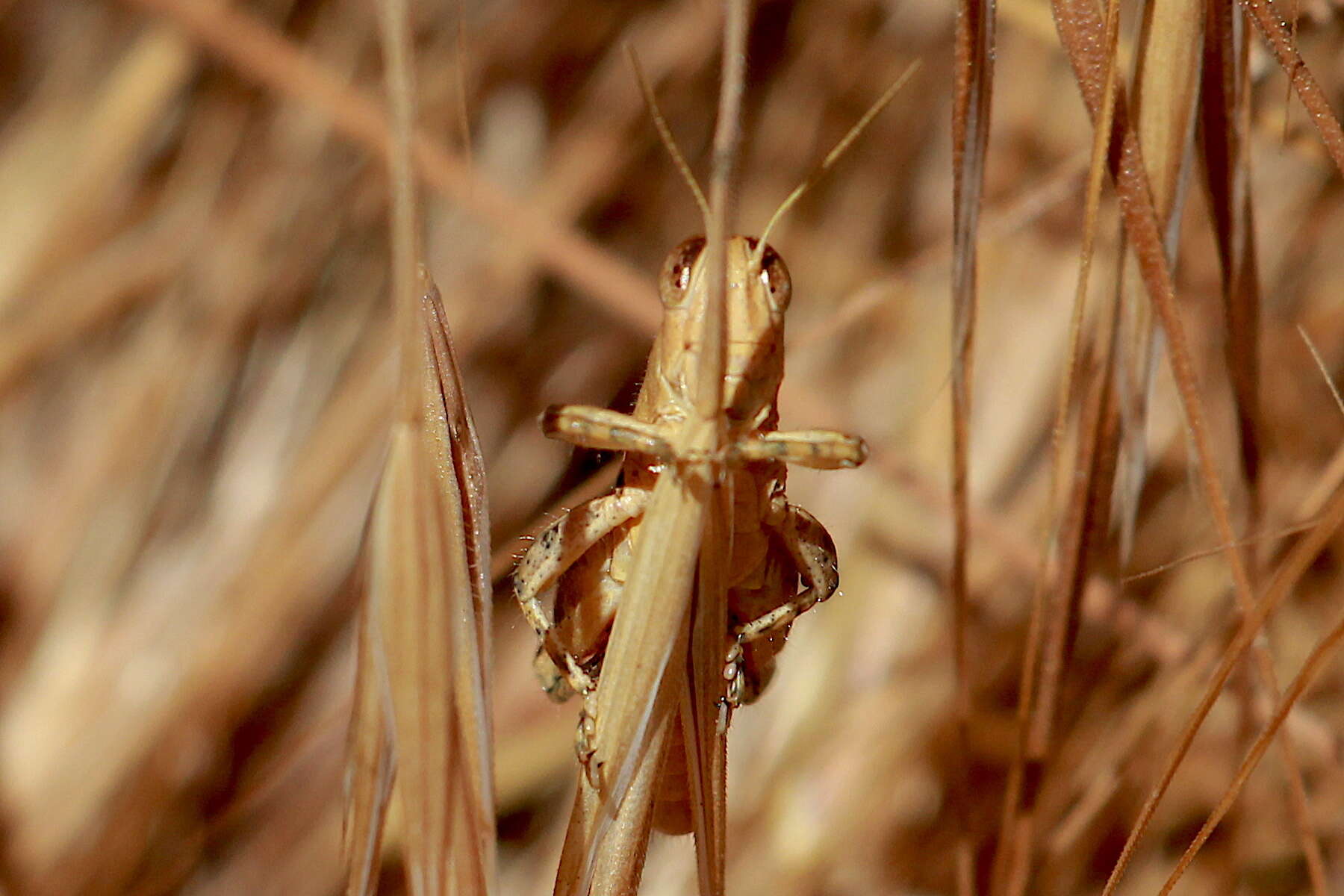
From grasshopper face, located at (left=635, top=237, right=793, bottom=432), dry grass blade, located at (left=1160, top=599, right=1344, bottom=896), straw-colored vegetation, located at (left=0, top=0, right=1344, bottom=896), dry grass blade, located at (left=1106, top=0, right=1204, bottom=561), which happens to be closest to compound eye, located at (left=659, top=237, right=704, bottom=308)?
grasshopper face, located at (left=635, top=237, right=793, bottom=432)

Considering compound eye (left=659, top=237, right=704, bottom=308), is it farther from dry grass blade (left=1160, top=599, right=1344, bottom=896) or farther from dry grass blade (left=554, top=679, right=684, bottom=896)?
dry grass blade (left=1160, top=599, right=1344, bottom=896)

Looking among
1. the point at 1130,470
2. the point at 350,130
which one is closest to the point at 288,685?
the point at 350,130

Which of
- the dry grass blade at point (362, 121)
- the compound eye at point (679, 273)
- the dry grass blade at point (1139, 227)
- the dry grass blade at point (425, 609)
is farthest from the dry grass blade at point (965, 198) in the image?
the dry grass blade at point (362, 121)

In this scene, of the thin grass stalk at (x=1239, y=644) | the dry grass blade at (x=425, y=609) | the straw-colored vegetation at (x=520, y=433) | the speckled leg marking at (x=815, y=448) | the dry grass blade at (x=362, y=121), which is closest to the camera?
the dry grass blade at (x=425, y=609)

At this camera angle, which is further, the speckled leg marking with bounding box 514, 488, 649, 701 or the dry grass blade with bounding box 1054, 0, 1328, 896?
the speckled leg marking with bounding box 514, 488, 649, 701

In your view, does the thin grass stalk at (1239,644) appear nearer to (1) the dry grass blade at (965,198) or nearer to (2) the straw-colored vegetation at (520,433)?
(1) the dry grass blade at (965,198)

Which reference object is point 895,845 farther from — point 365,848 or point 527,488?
point 365,848
